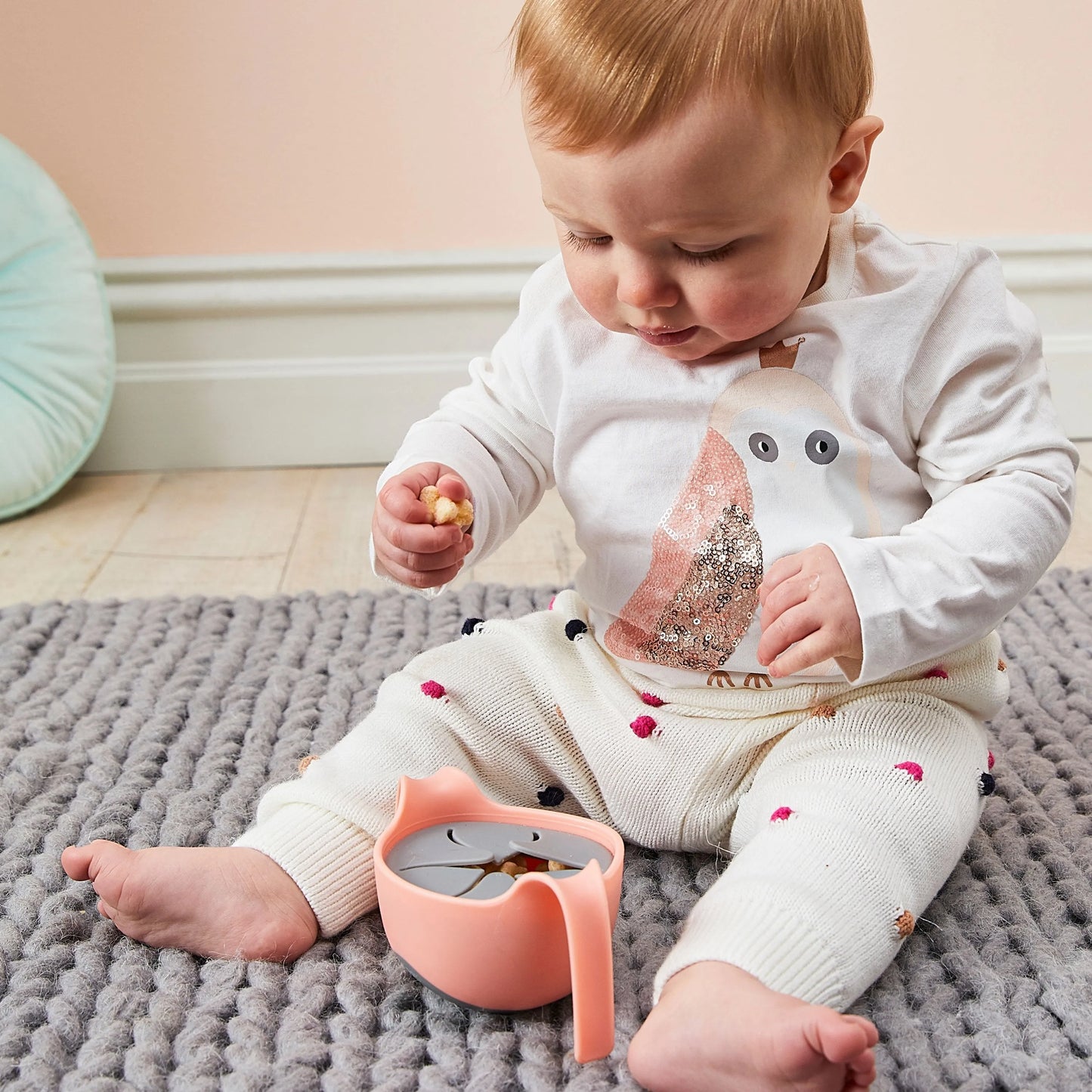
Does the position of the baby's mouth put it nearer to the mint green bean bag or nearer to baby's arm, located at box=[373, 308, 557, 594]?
baby's arm, located at box=[373, 308, 557, 594]

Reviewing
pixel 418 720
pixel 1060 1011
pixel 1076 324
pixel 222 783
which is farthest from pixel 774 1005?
pixel 1076 324

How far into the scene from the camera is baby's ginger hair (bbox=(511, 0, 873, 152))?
1.76 ft

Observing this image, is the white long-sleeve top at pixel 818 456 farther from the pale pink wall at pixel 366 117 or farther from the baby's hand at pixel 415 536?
the pale pink wall at pixel 366 117

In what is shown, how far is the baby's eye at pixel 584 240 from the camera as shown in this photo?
0.60 m

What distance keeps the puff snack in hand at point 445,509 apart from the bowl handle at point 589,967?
24cm

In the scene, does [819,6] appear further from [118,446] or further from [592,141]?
[118,446]

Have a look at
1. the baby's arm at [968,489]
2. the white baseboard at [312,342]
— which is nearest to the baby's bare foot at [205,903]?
the baby's arm at [968,489]

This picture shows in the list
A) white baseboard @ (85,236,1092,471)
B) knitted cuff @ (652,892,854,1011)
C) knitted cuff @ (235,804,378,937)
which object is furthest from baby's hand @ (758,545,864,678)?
white baseboard @ (85,236,1092,471)

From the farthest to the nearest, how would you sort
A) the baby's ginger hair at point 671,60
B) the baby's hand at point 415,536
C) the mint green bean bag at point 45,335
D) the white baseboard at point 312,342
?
the white baseboard at point 312,342 < the mint green bean bag at point 45,335 < the baby's hand at point 415,536 < the baby's ginger hair at point 671,60

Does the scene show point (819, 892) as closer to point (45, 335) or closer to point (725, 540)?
point (725, 540)

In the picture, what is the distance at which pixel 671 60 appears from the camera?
0.54 meters

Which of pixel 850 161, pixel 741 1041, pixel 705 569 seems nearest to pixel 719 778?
pixel 705 569

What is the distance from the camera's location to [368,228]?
4.62 ft

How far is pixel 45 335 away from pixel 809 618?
100cm
